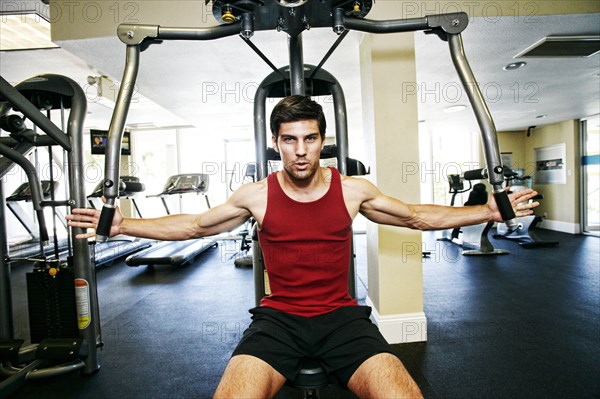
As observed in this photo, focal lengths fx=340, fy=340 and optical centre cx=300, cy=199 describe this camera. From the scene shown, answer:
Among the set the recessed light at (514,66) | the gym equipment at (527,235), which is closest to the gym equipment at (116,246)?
the recessed light at (514,66)

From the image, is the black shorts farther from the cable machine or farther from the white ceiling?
the white ceiling

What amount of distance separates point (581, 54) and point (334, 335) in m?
3.58

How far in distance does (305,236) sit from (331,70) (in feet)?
9.01

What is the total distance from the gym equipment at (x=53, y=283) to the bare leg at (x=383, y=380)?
178cm

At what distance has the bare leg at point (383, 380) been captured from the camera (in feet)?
3.10

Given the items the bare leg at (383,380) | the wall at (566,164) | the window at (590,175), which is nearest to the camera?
the bare leg at (383,380)

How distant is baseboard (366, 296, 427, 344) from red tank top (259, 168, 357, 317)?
1165 mm

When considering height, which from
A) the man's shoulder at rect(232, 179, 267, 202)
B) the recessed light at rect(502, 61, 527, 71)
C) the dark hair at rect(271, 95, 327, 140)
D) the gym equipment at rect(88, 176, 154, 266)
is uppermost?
the recessed light at rect(502, 61, 527, 71)

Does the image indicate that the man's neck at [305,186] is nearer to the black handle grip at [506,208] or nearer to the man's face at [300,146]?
the man's face at [300,146]

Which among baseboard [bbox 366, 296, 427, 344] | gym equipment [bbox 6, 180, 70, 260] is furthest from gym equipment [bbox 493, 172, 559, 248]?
gym equipment [bbox 6, 180, 70, 260]

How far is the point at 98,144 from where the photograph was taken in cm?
379

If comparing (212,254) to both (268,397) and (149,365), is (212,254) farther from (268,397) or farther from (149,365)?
(268,397)

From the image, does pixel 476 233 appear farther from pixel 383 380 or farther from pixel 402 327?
pixel 383 380

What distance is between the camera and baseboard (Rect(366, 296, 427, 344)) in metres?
2.33
